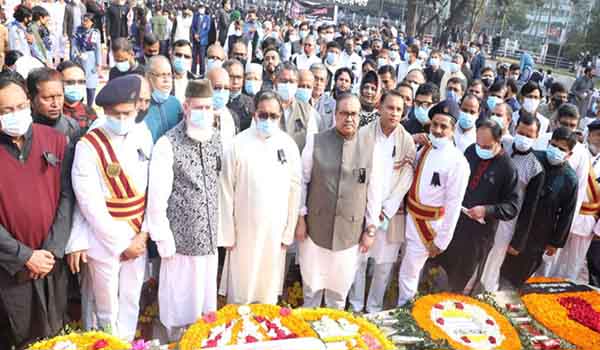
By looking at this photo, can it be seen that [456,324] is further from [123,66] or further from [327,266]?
[123,66]

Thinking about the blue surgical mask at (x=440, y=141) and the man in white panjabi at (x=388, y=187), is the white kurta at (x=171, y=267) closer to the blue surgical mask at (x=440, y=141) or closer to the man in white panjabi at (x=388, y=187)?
the man in white panjabi at (x=388, y=187)

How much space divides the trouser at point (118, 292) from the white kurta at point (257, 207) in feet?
2.41

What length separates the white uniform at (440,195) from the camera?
411 cm

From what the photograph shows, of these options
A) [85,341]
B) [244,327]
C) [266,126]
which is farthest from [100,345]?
[266,126]

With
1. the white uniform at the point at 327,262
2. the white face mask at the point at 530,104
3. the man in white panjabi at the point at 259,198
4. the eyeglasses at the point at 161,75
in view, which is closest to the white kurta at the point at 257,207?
the man in white panjabi at the point at 259,198

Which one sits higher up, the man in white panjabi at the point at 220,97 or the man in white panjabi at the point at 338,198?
the man in white panjabi at the point at 220,97

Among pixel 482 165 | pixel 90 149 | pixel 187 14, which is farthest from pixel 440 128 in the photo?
pixel 187 14

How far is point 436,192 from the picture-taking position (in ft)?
13.9

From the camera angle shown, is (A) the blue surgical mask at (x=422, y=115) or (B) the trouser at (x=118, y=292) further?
(A) the blue surgical mask at (x=422, y=115)

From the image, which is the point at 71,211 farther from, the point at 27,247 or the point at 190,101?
the point at 190,101

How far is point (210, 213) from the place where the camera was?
12.2ft

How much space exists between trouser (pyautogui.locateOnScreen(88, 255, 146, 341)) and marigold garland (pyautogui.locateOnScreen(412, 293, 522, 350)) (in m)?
2.33

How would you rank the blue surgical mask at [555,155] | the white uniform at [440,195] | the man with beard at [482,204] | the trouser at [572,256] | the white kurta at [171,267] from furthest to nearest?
the trouser at [572,256] → the blue surgical mask at [555,155] → the man with beard at [482,204] → the white uniform at [440,195] → the white kurta at [171,267]

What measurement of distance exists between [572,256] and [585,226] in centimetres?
50
